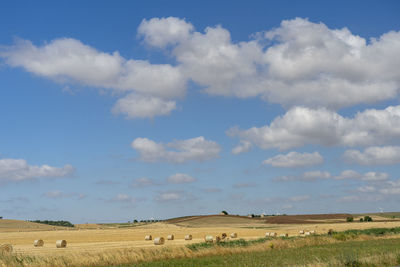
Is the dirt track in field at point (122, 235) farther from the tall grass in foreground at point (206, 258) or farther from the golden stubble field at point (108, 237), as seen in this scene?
the tall grass in foreground at point (206, 258)

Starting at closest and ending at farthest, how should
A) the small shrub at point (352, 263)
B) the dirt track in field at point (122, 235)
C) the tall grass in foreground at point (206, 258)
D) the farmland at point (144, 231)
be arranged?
the small shrub at point (352, 263) → the tall grass in foreground at point (206, 258) → the farmland at point (144, 231) → the dirt track in field at point (122, 235)

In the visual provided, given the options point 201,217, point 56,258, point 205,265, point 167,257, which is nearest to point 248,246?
point 167,257

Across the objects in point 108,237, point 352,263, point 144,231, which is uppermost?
point 144,231

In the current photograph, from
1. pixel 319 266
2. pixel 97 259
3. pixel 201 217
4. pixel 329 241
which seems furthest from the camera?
pixel 201 217

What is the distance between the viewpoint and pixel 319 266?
1881cm

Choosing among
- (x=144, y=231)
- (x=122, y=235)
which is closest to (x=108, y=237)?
(x=122, y=235)

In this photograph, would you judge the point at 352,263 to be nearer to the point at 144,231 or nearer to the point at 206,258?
the point at 206,258

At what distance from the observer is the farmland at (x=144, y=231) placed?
40025 mm

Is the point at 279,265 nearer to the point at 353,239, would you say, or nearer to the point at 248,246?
the point at 248,246

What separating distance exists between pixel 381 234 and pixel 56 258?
1649 inches

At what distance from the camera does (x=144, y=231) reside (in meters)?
92.1

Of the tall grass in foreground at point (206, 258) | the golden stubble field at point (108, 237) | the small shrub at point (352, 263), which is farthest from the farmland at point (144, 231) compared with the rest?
the small shrub at point (352, 263)

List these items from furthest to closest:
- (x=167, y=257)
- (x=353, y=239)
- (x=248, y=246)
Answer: (x=353, y=239)
(x=248, y=246)
(x=167, y=257)

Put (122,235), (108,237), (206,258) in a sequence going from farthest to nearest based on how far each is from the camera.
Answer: (122,235)
(108,237)
(206,258)
